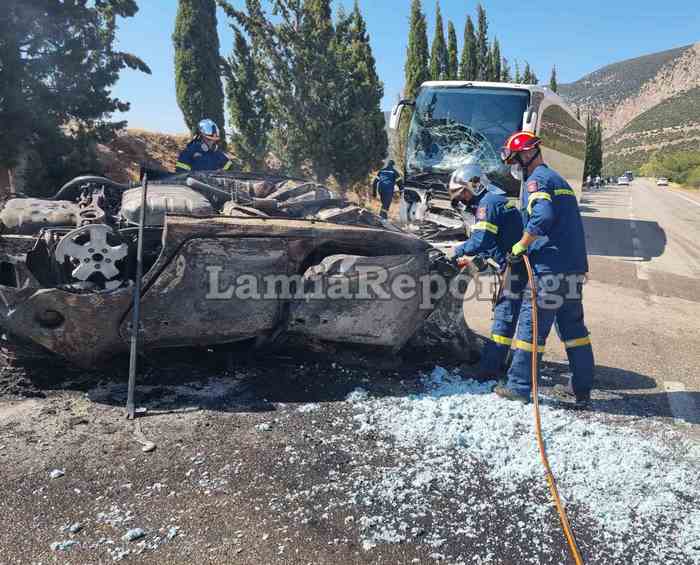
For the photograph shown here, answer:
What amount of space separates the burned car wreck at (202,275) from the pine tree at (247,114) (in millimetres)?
12487

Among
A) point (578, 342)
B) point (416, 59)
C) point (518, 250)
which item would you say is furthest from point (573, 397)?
point (416, 59)

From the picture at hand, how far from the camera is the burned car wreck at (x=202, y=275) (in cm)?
322

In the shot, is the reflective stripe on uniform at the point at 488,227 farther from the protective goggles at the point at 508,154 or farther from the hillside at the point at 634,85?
the hillside at the point at 634,85

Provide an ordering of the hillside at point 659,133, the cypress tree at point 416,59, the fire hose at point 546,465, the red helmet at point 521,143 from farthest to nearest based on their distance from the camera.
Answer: the hillside at point 659,133, the cypress tree at point 416,59, the red helmet at point 521,143, the fire hose at point 546,465

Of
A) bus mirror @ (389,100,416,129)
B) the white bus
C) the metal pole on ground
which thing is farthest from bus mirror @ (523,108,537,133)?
the metal pole on ground

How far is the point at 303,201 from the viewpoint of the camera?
13.8ft

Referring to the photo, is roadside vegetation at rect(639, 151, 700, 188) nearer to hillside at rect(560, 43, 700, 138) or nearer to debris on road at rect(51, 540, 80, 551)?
debris on road at rect(51, 540, 80, 551)

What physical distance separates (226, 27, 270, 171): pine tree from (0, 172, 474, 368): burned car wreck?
12.5 meters

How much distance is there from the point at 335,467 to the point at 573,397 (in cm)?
193

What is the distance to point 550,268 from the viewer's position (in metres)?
3.63

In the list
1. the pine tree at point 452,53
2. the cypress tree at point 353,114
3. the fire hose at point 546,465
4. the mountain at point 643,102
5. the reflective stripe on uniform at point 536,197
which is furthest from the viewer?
the mountain at point 643,102

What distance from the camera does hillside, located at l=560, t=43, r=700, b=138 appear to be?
13450 cm

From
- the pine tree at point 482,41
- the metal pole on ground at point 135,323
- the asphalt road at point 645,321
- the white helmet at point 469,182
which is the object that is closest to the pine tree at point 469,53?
the pine tree at point 482,41

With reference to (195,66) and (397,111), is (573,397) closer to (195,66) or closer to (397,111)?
(397,111)
